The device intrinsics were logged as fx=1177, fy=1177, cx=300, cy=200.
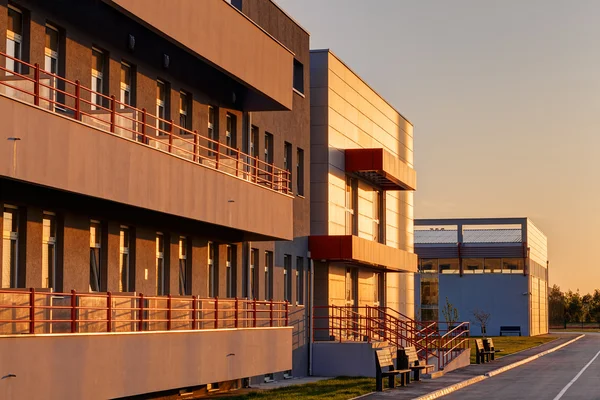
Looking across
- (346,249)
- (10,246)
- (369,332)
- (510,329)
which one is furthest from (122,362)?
(510,329)

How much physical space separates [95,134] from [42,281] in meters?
3.36

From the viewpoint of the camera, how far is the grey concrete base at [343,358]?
40156mm

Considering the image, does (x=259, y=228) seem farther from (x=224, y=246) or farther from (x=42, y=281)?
(x=42, y=281)

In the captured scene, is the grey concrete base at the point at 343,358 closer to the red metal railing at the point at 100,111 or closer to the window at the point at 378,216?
the red metal railing at the point at 100,111

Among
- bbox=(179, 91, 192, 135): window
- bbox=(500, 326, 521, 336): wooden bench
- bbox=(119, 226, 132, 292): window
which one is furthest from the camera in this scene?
bbox=(500, 326, 521, 336): wooden bench

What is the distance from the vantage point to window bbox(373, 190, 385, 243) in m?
51.6

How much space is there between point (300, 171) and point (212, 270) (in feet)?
29.2

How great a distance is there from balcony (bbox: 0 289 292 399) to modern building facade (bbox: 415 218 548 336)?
75.5m

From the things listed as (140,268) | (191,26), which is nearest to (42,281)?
(140,268)

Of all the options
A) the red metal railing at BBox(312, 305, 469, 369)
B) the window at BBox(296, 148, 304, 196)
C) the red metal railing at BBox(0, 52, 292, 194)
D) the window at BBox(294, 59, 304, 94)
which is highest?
the window at BBox(294, 59, 304, 94)

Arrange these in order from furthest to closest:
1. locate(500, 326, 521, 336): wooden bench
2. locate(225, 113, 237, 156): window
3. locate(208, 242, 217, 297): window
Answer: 1. locate(500, 326, 521, 336): wooden bench
2. locate(225, 113, 237, 156): window
3. locate(208, 242, 217, 297): window

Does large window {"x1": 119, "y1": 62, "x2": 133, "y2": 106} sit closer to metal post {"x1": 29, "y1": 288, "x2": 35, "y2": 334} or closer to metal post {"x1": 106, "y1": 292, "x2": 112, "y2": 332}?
metal post {"x1": 106, "y1": 292, "x2": 112, "y2": 332}

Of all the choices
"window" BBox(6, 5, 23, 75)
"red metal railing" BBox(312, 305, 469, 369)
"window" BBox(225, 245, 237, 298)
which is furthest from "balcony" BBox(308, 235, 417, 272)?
"window" BBox(6, 5, 23, 75)

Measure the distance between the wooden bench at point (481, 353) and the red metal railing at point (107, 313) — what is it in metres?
21.1
